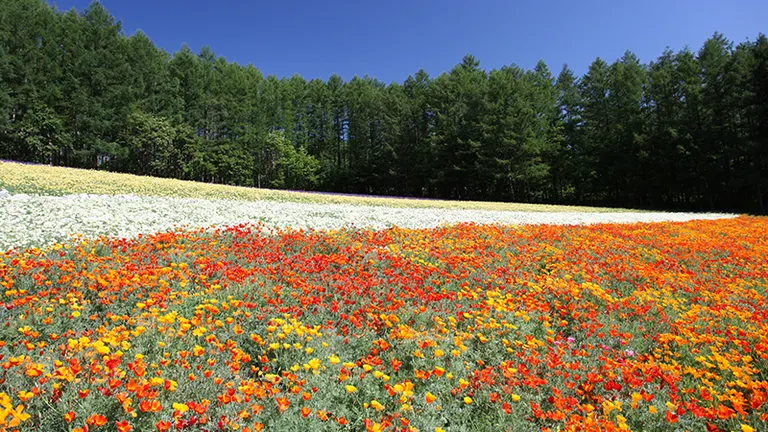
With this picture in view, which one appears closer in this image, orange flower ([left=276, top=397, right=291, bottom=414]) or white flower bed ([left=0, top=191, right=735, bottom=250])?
orange flower ([left=276, top=397, right=291, bottom=414])

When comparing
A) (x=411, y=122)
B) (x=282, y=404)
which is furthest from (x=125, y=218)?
(x=411, y=122)

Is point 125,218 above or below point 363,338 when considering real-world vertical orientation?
above

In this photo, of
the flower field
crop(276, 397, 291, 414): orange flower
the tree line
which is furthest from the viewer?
the tree line

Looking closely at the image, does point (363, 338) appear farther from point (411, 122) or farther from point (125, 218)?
point (411, 122)

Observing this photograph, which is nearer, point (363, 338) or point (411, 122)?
point (363, 338)

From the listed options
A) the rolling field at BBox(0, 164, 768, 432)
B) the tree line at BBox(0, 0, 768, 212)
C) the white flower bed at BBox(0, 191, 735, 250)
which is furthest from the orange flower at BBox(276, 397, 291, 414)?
the tree line at BBox(0, 0, 768, 212)

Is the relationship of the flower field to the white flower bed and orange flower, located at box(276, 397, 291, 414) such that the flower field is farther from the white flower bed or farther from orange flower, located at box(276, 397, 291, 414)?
the white flower bed

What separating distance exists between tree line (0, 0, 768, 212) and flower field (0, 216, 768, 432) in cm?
4025

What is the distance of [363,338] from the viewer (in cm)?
422

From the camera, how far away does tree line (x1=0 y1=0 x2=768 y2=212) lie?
3875cm

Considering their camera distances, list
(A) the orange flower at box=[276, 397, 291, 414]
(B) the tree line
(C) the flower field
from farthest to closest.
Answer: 1. (B) the tree line
2. (C) the flower field
3. (A) the orange flower at box=[276, 397, 291, 414]

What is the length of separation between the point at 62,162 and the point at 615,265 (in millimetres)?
60059

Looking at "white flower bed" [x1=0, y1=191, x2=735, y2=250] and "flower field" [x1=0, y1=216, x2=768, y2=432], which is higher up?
"white flower bed" [x1=0, y1=191, x2=735, y2=250]

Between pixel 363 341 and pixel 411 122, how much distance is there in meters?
57.9
